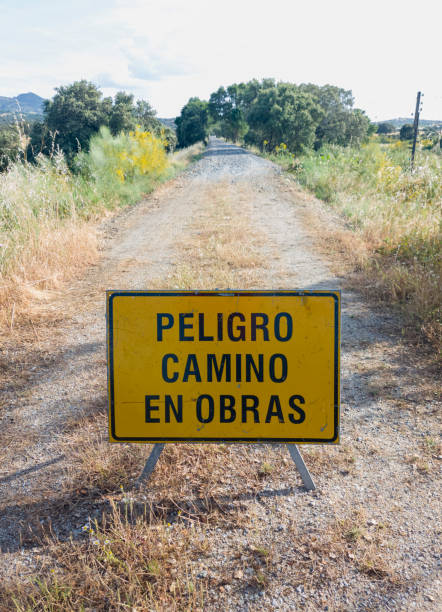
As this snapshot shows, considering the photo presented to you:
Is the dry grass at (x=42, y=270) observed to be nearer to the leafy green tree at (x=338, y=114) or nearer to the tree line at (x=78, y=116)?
the tree line at (x=78, y=116)

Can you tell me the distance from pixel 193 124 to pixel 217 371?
266 feet

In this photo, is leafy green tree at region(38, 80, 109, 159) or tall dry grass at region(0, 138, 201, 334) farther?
leafy green tree at region(38, 80, 109, 159)

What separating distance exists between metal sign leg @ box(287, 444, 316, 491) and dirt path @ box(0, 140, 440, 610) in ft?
0.18

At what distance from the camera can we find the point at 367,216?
30.5ft

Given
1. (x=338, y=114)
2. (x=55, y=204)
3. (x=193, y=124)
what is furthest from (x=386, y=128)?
(x=55, y=204)

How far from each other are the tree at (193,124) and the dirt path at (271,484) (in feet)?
242

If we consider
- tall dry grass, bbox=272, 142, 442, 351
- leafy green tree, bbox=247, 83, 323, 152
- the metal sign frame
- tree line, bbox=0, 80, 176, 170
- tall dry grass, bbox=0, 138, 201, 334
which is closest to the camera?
the metal sign frame

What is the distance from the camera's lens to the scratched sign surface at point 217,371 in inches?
89.4

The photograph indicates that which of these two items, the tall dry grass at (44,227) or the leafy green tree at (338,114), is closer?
the tall dry grass at (44,227)

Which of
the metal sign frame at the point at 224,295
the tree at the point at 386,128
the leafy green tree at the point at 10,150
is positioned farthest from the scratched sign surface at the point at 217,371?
the tree at the point at 386,128

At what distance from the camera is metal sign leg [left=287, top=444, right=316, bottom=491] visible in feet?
8.02

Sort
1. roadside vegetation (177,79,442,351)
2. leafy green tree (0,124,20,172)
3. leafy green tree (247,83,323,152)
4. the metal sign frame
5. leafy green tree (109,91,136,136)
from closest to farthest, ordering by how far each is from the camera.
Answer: the metal sign frame < roadside vegetation (177,79,442,351) < leafy green tree (0,124,20,172) < leafy green tree (109,91,136,136) < leafy green tree (247,83,323,152)

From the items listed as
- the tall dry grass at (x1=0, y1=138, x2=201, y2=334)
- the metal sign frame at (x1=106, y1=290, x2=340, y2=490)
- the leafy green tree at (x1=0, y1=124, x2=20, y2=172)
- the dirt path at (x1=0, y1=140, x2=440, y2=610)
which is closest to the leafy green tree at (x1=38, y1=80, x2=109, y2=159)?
the leafy green tree at (x1=0, y1=124, x2=20, y2=172)

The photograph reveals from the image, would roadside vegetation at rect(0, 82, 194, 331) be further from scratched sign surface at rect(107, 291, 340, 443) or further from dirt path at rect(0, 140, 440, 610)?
scratched sign surface at rect(107, 291, 340, 443)
